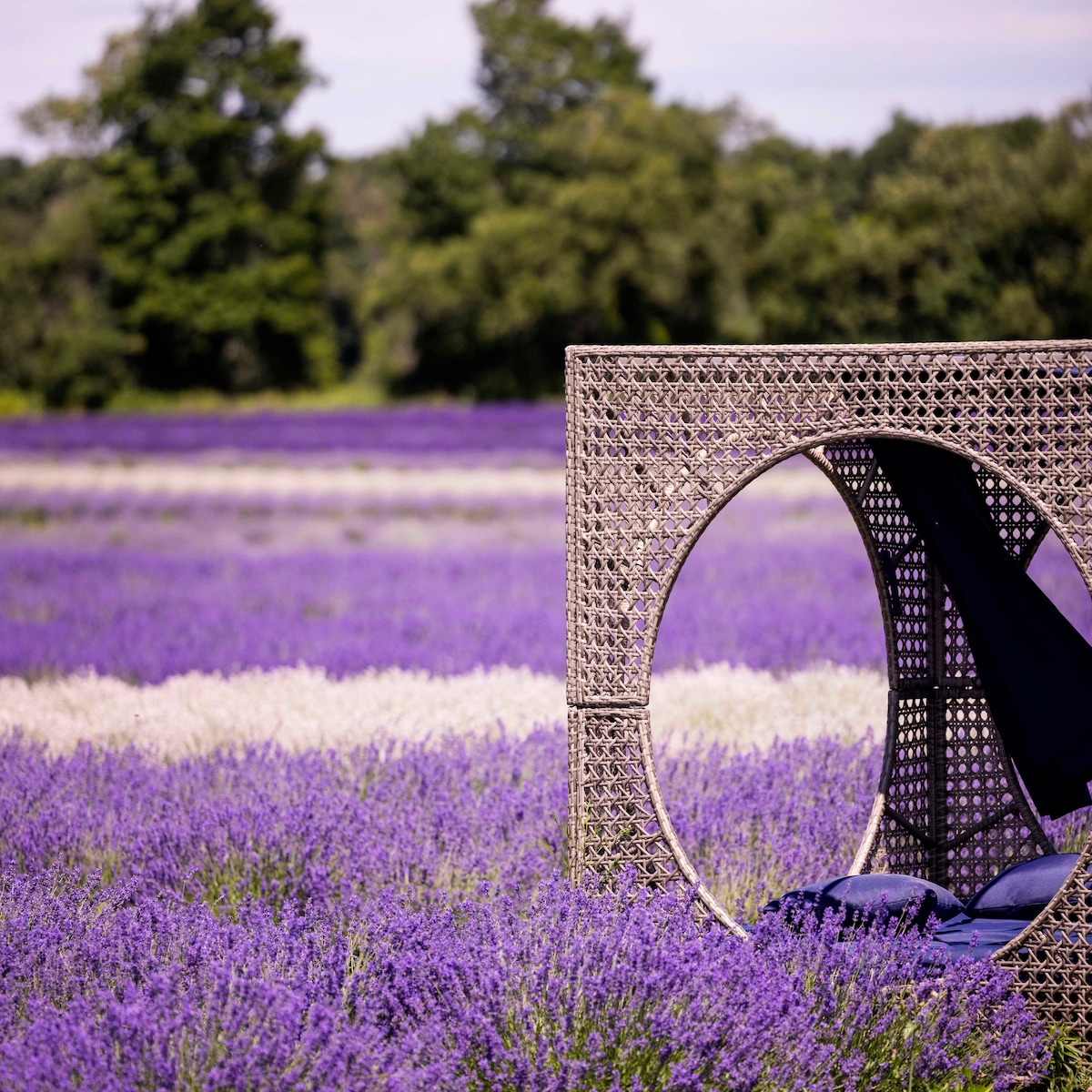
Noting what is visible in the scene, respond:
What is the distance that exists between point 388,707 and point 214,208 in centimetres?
3288

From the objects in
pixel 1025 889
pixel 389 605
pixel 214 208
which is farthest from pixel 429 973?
pixel 214 208

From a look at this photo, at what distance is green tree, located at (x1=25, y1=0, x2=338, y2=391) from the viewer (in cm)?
3528

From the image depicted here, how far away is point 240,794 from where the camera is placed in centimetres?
383

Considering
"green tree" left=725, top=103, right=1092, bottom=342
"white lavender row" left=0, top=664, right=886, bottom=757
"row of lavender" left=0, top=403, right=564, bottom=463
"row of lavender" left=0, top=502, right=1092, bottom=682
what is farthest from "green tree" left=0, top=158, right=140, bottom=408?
"white lavender row" left=0, top=664, right=886, bottom=757

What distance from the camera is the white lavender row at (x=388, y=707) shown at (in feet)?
15.7

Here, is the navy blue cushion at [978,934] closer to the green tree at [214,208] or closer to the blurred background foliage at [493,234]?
the blurred background foliage at [493,234]

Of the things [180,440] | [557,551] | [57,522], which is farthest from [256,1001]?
[180,440]

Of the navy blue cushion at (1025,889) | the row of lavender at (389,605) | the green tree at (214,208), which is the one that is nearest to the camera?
the navy blue cushion at (1025,889)

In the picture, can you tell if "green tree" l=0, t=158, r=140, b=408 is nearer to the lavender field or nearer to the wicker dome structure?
the lavender field

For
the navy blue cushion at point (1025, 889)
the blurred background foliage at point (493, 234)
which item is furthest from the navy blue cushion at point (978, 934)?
the blurred background foliage at point (493, 234)

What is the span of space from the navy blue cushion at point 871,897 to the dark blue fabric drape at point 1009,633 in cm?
35

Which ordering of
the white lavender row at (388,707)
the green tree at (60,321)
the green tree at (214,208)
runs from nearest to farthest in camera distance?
the white lavender row at (388,707) → the green tree at (60,321) → the green tree at (214,208)

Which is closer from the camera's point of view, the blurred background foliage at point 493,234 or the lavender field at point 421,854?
the lavender field at point 421,854

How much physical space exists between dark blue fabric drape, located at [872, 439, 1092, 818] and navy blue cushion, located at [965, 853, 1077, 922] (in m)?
0.14
